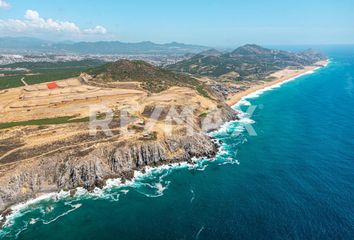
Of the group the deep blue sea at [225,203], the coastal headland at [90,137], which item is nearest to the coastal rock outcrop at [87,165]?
the coastal headland at [90,137]

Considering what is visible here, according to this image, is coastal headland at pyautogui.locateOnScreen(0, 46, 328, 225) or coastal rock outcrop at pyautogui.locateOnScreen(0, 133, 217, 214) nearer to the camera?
coastal rock outcrop at pyautogui.locateOnScreen(0, 133, 217, 214)

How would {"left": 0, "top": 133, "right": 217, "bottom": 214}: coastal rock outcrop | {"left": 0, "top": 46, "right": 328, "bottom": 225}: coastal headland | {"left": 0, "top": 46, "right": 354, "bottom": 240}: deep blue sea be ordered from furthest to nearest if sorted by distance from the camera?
{"left": 0, "top": 46, "right": 328, "bottom": 225}: coastal headland, {"left": 0, "top": 133, "right": 217, "bottom": 214}: coastal rock outcrop, {"left": 0, "top": 46, "right": 354, "bottom": 240}: deep blue sea

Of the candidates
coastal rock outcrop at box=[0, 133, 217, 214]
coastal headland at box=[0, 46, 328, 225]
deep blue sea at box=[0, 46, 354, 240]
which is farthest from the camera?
coastal headland at box=[0, 46, 328, 225]

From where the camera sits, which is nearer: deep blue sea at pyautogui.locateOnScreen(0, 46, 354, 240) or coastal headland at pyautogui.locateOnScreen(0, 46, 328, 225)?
deep blue sea at pyautogui.locateOnScreen(0, 46, 354, 240)

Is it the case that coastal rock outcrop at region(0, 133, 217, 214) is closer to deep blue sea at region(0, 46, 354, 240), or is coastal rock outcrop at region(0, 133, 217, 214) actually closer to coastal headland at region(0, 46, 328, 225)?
coastal headland at region(0, 46, 328, 225)

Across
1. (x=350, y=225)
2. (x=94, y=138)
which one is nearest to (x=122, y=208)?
(x=94, y=138)

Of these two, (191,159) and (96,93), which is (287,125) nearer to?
(191,159)

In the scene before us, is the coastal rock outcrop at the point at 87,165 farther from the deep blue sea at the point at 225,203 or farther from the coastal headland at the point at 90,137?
the deep blue sea at the point at 225,203

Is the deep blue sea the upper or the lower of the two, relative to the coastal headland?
lower

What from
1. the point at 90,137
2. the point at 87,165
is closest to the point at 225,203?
the point at 87,165

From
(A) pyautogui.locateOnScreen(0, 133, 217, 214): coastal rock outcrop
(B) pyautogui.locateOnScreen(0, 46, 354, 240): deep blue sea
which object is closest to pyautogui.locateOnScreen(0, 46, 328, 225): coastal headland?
(A) pyautogui.locateOnScreen(0, 133, 217, 214): coastal rock outcrop
